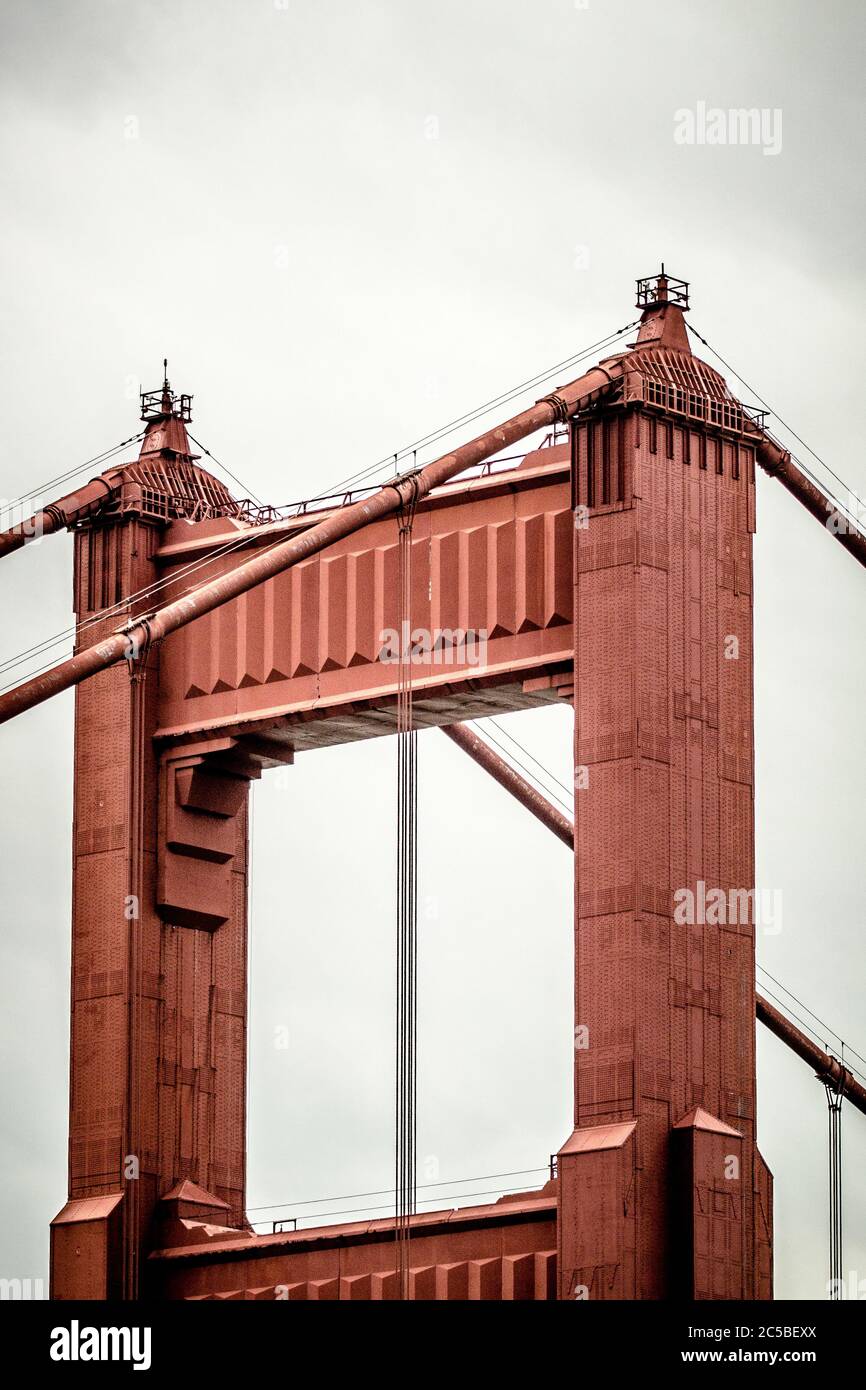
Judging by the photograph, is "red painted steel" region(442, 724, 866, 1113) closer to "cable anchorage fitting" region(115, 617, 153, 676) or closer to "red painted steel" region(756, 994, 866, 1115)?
"red painted steel" region(756, 994, 866, 1115)

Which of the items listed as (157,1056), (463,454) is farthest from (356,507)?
(157,1056)

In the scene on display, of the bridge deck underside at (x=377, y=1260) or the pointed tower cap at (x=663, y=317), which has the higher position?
the pointed tower cap at (x=663, y=317)

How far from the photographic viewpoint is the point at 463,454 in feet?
227

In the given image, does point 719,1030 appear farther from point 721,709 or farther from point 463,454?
point 463,454

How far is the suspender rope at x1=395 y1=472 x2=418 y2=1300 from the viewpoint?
228ft

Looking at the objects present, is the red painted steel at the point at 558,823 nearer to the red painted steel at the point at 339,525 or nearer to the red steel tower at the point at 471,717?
the red steel tower at the point at 471,717

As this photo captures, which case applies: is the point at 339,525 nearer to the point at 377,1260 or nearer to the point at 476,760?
the point at 476,760

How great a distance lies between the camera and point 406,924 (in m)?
71.0

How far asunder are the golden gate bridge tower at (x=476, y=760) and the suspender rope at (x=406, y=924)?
0.43 ft

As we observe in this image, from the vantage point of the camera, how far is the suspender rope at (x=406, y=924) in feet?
228

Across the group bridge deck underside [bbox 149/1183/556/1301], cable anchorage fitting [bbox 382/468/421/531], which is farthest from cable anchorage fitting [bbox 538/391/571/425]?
bridge deck underside [bbox 149/1183/556/1301]

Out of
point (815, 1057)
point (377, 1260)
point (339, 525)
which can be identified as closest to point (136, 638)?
point (339, 525)

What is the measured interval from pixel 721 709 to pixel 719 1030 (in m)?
5.13

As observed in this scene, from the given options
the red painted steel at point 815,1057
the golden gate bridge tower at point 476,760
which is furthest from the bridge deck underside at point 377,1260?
the red painted steel at point 815,1057
